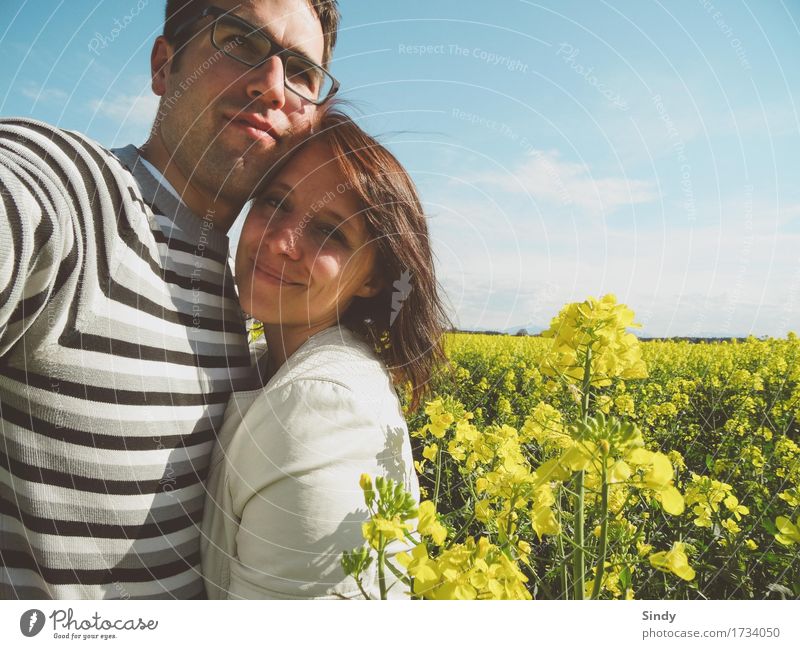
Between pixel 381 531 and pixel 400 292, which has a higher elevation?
pixel 400 292

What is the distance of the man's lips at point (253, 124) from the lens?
33.2 inches

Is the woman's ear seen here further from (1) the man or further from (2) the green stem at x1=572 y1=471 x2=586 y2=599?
(2) the green stem at x1=572 y1=471 x2=586 y2=599

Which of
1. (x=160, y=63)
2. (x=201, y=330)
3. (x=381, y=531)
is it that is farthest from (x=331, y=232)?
(x=381, y=531)

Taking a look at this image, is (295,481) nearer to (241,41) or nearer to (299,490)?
(299,490)

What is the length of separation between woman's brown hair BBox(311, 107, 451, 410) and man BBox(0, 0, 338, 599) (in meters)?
0.11

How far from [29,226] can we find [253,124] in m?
0.40

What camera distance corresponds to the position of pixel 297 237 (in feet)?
3.00

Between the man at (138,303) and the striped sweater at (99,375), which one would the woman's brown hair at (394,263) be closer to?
the man at (138,303)

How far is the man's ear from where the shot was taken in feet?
2.91

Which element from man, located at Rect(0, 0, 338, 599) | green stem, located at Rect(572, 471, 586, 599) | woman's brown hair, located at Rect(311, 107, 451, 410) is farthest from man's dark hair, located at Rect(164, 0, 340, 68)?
green stem, located at Rect(572, 471, 586, 599)

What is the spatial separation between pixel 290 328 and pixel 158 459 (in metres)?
0.35

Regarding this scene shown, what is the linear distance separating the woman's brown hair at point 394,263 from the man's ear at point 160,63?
28 centimetres

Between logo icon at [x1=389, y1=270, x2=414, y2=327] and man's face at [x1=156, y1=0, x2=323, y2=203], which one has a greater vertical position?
man's face at [x1=156, y1=0, x2=323, y2=203]
